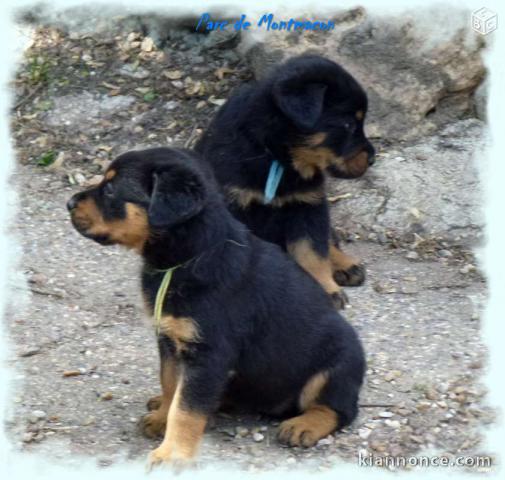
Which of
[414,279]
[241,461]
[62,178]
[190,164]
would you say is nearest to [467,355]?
[414,279]

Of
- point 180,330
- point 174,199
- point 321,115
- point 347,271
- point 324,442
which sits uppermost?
point 174,199

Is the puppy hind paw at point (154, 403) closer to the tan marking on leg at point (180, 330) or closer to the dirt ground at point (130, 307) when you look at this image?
the dirt ground at point (130, 307)

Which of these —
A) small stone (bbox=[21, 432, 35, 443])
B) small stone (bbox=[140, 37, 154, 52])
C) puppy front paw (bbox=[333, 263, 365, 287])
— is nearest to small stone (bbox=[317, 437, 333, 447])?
small stone (bbox=[21, 432, 35, 443])

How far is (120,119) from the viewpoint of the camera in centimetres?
864

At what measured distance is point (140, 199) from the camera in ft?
16.4

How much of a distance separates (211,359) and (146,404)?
0.79 meters

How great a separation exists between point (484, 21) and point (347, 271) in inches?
94.2

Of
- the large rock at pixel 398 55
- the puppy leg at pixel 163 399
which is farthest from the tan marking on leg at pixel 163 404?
the large rock at pixel 398 55

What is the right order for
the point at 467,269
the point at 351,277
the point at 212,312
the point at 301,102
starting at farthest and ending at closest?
the point at 467,269 → the point at 351,277 → the point at 301,102 → the point at 212,312

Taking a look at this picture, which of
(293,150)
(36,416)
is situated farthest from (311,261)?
(36,416)

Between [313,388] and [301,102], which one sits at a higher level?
[301,102]

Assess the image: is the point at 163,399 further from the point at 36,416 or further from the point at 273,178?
the point at 273,178

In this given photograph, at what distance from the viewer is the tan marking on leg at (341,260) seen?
23.9 feet

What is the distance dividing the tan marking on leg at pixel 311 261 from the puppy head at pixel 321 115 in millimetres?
472
